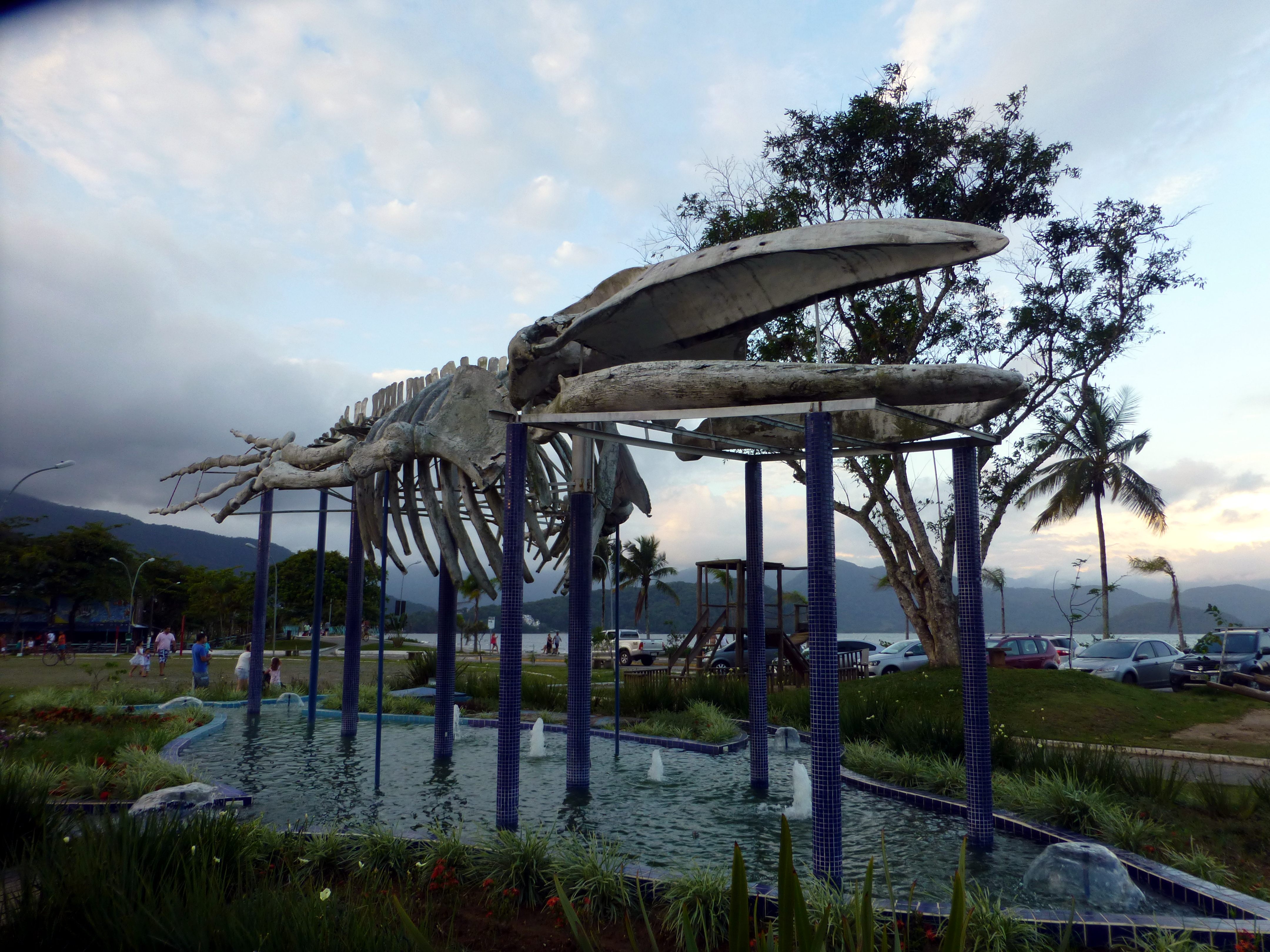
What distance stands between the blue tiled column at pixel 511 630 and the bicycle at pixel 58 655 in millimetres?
33706

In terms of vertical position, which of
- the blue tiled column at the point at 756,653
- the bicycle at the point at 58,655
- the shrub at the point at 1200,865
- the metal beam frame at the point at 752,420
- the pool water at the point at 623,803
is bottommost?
the bicycle at the point at 58,655

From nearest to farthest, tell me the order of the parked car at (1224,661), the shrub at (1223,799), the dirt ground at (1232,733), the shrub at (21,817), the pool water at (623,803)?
the shrub at (21,817) < the pool water at (623,803) < the shrub at (1223,799) < the dirt ground at (1232,733) < the parked car at (1224,661)

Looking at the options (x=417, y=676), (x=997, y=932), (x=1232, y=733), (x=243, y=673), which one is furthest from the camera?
(x=417, y=676)

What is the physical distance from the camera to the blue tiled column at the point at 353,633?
495 inches

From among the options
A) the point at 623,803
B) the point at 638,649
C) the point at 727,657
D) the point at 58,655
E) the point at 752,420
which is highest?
the point at 752,420

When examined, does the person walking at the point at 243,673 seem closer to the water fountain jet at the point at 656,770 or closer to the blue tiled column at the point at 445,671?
the blue tiled column at the point at 445,671

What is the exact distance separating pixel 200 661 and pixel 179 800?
16.2 meters

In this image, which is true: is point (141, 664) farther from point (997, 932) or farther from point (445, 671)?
point (997, 932)

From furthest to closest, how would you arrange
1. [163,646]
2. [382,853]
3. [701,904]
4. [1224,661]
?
1. [163,646]
2. [1224,661]
3. [382,853]
4. [701,904]

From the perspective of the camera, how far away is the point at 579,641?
30.9 feet

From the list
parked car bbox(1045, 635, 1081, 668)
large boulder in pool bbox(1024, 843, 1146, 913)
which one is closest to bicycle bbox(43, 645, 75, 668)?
large boulder in pool bbox(1024, 843, 1146, 913)

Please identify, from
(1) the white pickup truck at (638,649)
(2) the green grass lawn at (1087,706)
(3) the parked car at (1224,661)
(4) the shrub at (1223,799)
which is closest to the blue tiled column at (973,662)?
(4) the shrub at (1223,799)

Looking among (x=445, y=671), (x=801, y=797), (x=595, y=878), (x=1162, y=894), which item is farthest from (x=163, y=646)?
(x=1162, y=894)

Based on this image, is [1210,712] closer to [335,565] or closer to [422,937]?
[422,937]
